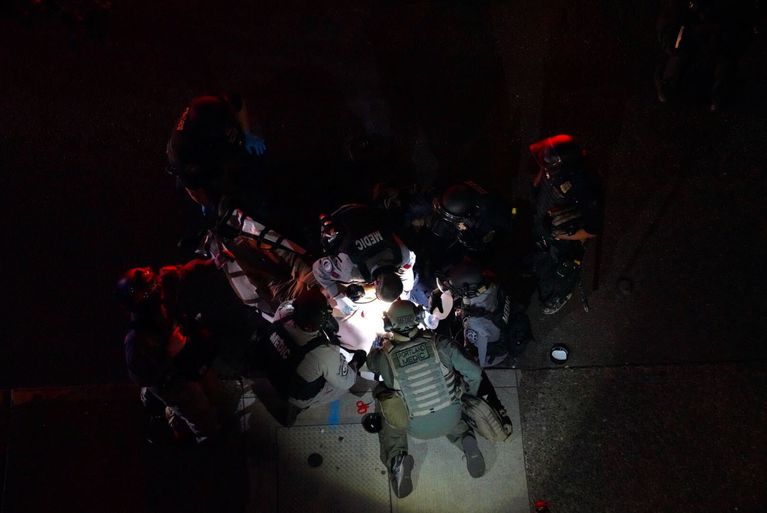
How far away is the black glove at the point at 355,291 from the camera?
5.13 meters

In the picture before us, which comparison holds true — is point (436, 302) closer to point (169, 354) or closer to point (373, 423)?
point (373, 423)

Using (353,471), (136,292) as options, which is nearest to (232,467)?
(353,471)

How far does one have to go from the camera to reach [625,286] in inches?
260

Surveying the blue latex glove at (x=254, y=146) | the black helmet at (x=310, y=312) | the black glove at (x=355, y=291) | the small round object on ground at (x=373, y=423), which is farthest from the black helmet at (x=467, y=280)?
the blue latex glove at (x=254, y=146)

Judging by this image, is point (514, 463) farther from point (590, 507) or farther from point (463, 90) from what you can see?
point (463, 90)

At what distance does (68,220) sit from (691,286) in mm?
7241

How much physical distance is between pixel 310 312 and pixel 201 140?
2.20m

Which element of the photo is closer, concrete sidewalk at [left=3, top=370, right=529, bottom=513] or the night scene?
the night scene

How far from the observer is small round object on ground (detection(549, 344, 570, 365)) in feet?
20.8

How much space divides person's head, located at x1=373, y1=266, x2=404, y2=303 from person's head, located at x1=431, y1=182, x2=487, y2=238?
866mm

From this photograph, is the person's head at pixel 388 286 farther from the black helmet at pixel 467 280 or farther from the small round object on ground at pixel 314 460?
the small round object on ground at pixel 314 460

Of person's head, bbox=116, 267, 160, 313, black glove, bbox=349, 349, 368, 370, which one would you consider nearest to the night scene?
person's head, bbox=116, 267, 160, 313

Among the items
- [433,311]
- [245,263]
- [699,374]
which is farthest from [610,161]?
[245,263]

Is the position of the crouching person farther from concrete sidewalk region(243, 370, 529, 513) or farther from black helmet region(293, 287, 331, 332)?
black helmet region(293, 287, 331, 332)
